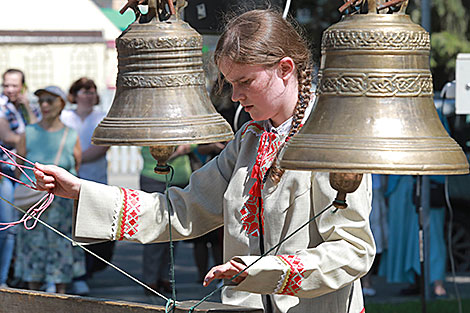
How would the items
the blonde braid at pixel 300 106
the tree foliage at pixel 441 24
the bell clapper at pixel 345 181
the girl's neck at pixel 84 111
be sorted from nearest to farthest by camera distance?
the bell clapper at pixel 345 181
the blonde braid at pixel 300 106
the girl's neck at pixel 84 111
the tree foliage at pixel 441 24

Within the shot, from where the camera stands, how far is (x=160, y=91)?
2.46 meters

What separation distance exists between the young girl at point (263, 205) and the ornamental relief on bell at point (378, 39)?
49 centimetres

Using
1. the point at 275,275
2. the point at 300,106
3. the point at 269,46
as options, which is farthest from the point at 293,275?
the point at 269,46

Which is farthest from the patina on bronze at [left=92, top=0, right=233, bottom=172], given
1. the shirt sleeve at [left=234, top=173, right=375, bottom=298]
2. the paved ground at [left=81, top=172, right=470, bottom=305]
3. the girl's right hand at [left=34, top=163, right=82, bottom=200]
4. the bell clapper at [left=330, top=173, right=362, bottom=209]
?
the paved ground at [left=81, top=172, right=470, bottom=305]

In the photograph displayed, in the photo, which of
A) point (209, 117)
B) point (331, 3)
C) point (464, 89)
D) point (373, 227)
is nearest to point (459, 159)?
point (209, 117)

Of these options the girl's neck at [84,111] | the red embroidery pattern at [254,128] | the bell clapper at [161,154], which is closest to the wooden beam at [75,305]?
the bell clapper at [161,154]

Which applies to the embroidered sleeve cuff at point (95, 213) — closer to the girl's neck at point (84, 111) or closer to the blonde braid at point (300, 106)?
the blonde braid at point (300, 106)

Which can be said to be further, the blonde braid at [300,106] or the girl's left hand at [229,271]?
the blonde braid at [300,106]

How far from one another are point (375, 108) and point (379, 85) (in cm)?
5

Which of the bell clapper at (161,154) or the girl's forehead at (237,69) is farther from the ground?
the girl's forehead at (237,69)

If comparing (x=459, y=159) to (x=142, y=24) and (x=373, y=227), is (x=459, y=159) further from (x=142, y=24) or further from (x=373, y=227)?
(x=373, y=227)

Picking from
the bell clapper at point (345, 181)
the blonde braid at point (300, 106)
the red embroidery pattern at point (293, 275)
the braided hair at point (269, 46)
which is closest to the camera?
the bell clapper at point (345, 181)

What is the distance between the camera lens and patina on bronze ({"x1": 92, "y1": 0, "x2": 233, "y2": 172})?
2.40 meters

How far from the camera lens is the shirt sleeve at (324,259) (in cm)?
223
